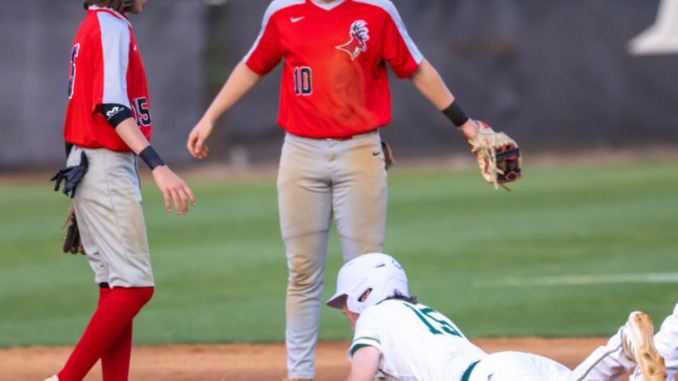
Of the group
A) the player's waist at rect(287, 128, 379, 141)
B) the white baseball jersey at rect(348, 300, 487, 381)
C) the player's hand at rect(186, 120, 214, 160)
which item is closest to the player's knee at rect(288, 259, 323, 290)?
the player's waist at rect(287, 128, 379, 141)

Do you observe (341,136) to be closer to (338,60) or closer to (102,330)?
(338,60)

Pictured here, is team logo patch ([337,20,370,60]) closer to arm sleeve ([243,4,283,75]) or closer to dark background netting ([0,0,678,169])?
arm sleeve ([243,4,283,75])

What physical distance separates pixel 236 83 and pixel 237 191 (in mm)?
9200

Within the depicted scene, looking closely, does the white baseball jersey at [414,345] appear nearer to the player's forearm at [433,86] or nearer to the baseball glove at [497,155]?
the baseball glove at [497,155]

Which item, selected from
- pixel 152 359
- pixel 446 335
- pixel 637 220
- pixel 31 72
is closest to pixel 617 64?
pixel 637 220

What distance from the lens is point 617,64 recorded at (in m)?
15.9

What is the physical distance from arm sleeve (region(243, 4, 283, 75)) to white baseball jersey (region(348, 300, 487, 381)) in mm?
1597

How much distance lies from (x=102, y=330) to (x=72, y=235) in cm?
54

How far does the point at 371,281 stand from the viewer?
13.0ft

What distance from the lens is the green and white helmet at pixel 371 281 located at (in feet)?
12.9

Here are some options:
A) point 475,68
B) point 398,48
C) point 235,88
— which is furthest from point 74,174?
point 475,68

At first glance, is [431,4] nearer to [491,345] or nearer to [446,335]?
[491,345]

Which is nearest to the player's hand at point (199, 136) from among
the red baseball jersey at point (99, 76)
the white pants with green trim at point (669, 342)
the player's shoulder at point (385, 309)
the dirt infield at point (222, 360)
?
the red baseball jersey at point (99, 76)

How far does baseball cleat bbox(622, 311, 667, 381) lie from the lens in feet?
10.2
